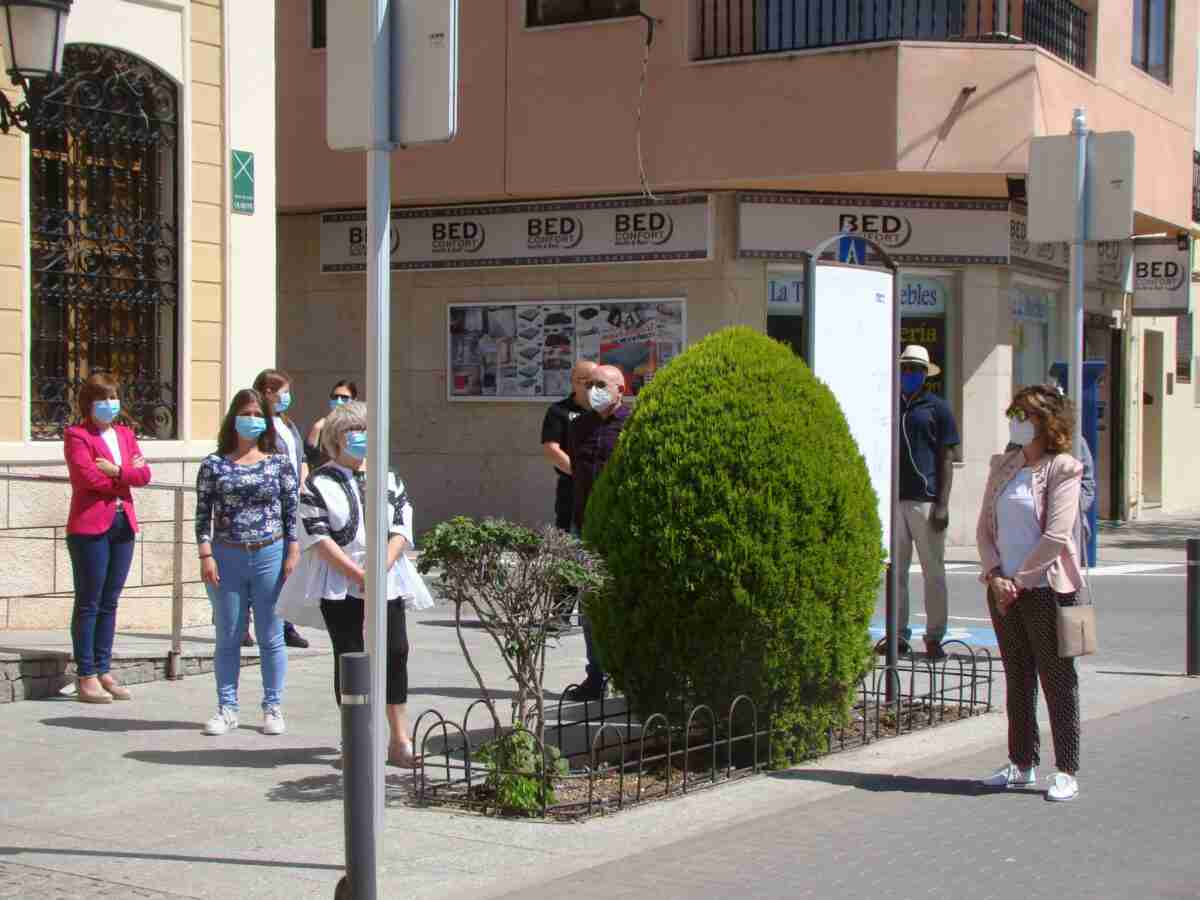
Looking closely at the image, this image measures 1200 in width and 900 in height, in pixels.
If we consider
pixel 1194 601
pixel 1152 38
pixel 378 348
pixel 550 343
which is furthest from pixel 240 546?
pixel 1152 38

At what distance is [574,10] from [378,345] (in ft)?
47.9

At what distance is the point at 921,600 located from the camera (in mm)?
15539

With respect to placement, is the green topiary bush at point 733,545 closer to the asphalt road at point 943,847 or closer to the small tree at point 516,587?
the small tree at point 516,587

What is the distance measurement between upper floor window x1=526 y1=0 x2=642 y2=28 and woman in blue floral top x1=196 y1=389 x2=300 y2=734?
1156cm

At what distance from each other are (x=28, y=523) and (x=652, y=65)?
10.1m

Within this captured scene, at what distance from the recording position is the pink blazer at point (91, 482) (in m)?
9.15

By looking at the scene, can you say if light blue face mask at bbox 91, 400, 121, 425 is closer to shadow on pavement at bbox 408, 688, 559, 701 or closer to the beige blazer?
shadow on pavement at bbox 408, 688, 559, 701

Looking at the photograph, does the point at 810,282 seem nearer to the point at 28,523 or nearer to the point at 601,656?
the point at 601,656

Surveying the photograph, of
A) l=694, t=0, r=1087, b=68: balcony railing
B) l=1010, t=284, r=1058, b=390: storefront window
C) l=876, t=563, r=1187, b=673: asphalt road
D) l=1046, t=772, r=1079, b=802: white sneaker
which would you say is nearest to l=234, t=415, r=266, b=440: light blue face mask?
l=1046, t=772, r=1079, b=802: white sneaker

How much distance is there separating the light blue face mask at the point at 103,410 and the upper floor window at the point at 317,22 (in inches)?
496

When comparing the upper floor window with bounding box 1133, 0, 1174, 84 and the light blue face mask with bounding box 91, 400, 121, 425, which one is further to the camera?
the upper floor window with bounding box 1133, 0, 1174, 84

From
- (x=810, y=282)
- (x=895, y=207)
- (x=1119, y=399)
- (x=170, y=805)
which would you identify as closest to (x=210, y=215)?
(x=810, y=282)

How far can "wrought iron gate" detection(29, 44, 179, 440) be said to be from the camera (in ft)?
36.7

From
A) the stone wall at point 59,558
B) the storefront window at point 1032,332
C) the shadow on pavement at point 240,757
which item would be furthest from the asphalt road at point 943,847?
the storefront window at point 1032,332
